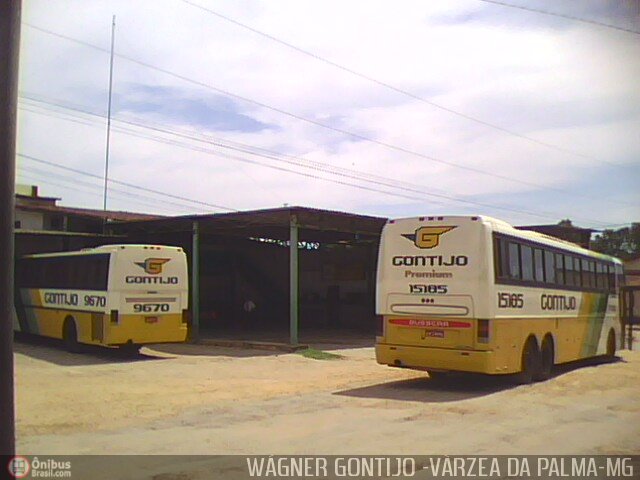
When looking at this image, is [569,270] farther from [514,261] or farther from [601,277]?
[514,261]

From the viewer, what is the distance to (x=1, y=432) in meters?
5.36

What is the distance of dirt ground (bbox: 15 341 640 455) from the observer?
8641 mm

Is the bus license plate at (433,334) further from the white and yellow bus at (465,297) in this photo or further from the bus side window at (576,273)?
the bus side window at (576,273)

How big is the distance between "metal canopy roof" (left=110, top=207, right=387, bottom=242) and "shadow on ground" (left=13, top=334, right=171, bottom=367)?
5.67m

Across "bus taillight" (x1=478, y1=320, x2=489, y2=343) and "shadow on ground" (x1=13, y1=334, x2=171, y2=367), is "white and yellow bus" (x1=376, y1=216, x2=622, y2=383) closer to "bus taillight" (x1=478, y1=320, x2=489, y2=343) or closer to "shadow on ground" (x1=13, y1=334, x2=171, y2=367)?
"bus taillight" (x1=478, y1=320, x2=489, y2=343)

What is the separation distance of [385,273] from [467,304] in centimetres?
180

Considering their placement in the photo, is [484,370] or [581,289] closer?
[484,370]

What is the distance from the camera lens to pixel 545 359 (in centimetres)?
1555

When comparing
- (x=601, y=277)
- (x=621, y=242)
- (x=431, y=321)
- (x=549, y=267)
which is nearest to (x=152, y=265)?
(x=431, y=321)

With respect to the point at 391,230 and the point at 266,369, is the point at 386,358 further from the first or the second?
the point at 266,369

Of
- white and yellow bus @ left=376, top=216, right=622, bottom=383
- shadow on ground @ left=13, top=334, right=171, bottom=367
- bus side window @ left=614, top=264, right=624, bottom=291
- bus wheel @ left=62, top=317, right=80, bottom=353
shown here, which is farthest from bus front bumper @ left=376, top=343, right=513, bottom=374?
bus wheel @ left=62, top=317, right=80, bottom=353

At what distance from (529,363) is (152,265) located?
10.2m

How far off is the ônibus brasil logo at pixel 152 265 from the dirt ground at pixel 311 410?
264 cm

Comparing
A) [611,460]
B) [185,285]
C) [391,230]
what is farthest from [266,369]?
[611,460]
